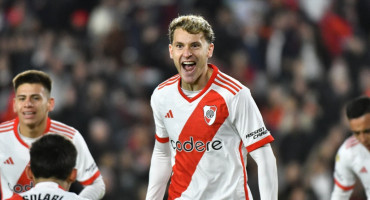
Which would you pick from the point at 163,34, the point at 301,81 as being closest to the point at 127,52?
the point at 163,34

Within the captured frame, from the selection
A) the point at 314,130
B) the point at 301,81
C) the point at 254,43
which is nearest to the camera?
the point at 314,130

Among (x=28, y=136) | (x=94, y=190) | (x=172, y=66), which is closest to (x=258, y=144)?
(x=94, y=190)

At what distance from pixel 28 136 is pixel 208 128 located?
1.72m

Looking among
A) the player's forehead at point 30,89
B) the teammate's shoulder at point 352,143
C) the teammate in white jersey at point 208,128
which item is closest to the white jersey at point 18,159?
the player's forehead at point 30,89

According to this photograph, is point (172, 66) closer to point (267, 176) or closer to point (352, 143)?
point (352, 143)

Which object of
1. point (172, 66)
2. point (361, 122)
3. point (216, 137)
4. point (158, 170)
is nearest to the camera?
point (216, 137)

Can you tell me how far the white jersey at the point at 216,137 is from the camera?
19.0 feet

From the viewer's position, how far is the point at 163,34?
1391 cm

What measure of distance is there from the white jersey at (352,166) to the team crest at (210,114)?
6.57 ft

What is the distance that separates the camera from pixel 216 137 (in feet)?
19.3

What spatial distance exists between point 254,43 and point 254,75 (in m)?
0.62

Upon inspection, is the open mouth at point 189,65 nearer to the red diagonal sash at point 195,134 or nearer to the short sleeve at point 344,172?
the red diagonal sash at point 195,134

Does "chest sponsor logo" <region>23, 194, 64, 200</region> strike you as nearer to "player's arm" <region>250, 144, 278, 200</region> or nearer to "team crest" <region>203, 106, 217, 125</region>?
"team crest" <region>203, 106, 217, 125</region>

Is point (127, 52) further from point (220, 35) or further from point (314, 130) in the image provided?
point (314, 130)
